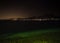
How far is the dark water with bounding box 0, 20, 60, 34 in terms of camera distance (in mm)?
1020

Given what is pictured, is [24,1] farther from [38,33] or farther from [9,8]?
[38,33]

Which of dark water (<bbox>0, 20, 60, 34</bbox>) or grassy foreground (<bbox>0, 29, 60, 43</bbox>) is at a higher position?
dark water (<bbox>0, 20, 60, 34</bbox>)

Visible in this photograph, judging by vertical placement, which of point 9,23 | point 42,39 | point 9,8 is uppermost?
point 9,8

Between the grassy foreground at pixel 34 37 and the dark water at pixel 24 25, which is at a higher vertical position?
the dark water at pixel 24 25

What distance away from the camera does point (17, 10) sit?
1.01 meters

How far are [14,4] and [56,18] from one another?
1.01ft

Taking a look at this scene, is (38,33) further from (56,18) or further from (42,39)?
(56,18)

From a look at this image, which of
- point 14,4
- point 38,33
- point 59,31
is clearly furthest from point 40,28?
point 14,4

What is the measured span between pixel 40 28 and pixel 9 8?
0.85 feet

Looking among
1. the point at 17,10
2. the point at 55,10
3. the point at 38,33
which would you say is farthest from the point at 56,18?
the point at 17,10

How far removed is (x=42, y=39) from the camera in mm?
1079

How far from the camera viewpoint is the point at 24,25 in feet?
3.39

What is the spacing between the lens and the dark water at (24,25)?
102 cm

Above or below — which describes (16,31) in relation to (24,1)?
below
